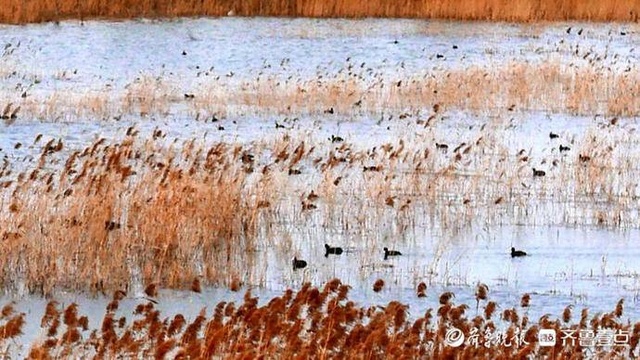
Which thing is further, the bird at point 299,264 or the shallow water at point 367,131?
the bird at point 299,264

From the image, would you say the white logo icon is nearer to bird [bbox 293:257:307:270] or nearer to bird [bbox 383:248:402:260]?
bird [bbox 293:257:307:270]

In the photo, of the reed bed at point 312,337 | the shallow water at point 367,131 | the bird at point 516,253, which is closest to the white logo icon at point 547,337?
the reed bed at point 312,337

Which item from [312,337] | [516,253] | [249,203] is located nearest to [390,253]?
[516,253]

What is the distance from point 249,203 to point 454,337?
14.1 ft

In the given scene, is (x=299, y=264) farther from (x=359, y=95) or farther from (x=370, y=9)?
(x=370, y=9)

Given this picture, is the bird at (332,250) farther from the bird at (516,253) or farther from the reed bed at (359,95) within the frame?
the reed bed at (359,95)

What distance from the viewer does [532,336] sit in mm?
5945

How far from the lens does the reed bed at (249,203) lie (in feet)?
28.3

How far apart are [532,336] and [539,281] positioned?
3.04m

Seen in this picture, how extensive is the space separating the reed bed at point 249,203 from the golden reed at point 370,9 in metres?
16.6

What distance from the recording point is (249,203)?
10.3 m

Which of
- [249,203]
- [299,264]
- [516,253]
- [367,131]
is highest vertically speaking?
[367,131]

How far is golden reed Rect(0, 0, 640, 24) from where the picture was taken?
30.9 meters

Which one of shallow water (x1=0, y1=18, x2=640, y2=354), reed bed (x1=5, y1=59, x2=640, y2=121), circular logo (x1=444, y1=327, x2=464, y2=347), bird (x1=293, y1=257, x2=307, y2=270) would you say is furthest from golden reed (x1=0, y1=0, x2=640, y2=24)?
circular logo (x1=444, y1=327, x2=464, y2=347)
